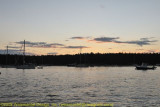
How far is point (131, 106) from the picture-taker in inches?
1313

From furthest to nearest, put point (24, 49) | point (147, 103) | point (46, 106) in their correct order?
1. point (24, 49)
2. point (147, 103)
3. point (46, 106)

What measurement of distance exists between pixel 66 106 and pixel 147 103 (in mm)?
11258

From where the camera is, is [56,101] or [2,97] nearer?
[56,101]

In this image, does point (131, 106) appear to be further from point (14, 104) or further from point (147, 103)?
point (14, 104)

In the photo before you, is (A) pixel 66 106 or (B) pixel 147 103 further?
(B) pixel 147 103

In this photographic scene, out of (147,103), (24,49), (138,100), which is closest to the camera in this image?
(147,103)

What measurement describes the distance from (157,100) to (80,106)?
12353 millimetres

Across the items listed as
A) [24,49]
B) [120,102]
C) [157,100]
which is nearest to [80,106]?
[120,102]

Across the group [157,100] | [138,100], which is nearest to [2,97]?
[138,100]

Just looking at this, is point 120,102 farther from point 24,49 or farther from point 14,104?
point 24,49

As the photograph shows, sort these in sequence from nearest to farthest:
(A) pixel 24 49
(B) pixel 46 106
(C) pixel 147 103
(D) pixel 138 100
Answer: (B) pixel 46 106
(C) pixel 147 103
(D) pixel 138 100
(A) pixel 24 49

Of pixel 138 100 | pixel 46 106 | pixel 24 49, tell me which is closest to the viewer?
pixel 46 106

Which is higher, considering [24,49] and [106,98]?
[24,49]

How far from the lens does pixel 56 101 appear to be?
3644 centimetres
